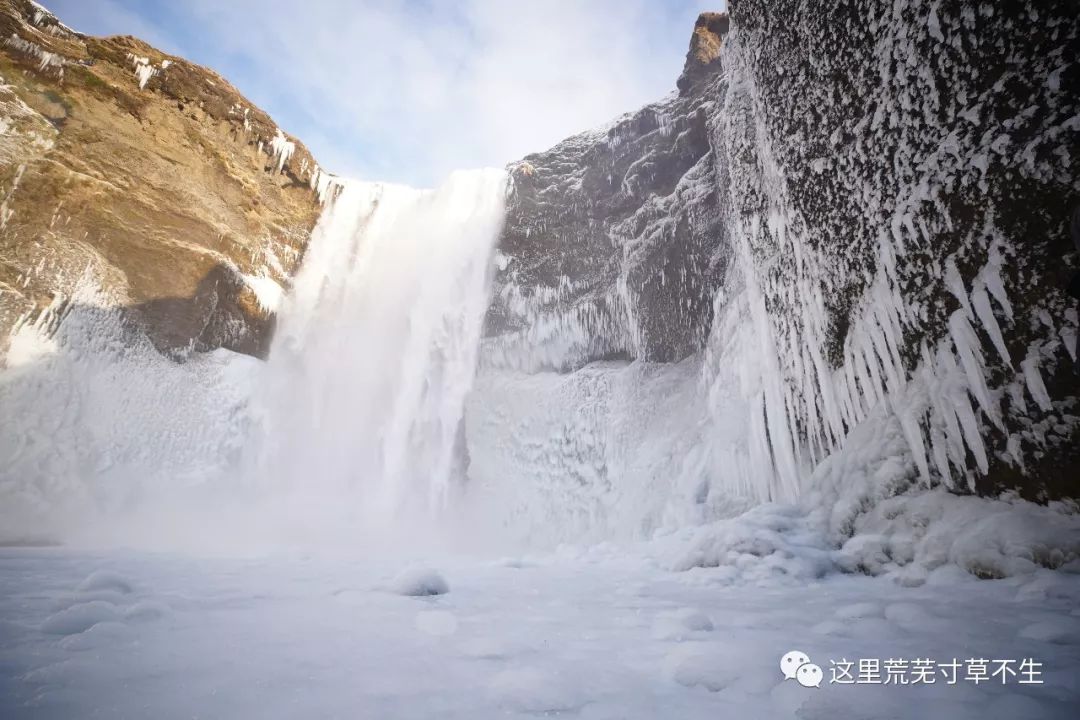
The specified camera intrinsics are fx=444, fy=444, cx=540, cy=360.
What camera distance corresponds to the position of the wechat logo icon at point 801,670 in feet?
3.95

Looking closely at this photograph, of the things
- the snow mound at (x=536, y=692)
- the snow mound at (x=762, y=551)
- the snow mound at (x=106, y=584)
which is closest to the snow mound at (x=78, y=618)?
the snow mound at (x=106, y=584)

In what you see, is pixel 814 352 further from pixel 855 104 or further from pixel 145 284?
pixel 145 284

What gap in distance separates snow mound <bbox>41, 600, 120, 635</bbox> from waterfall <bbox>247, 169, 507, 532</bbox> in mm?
12941

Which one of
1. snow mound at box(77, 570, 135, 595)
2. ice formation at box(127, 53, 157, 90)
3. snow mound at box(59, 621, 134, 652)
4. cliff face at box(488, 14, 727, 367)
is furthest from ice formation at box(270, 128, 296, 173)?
snow mound at box(59, 621, 134, 652)

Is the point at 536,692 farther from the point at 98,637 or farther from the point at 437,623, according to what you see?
the point at 98,637

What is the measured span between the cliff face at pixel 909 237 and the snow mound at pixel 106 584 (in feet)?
17.6

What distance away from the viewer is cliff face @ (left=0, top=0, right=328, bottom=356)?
1074 centimetres

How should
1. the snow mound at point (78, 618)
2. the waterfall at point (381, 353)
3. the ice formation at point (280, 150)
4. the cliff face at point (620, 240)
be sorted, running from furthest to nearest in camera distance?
1. the ice formation at point (280, 150)
2. the waterfall at point (381, 353)
3. the cliff face at point (620, 240)
4. the snow mound at point (78, 618)

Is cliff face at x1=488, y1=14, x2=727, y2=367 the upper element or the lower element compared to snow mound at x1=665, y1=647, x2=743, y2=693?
upper

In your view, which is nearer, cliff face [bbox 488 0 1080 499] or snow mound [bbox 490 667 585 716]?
A: snow mound [bbox 490 667 585 716]

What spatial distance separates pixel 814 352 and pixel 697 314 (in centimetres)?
566

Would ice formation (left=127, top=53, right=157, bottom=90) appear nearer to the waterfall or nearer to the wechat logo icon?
the waterfall

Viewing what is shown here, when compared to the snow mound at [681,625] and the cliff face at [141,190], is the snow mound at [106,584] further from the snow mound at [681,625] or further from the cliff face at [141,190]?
the cliff face at [141,190]

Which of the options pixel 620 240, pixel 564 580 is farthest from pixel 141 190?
pixel 564 580
